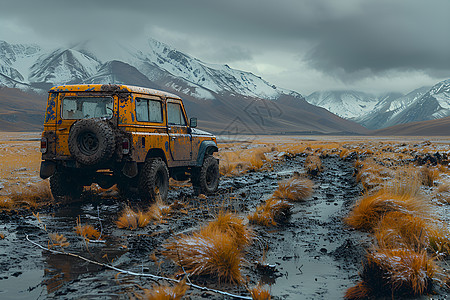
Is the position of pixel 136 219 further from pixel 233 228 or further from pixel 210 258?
pixel 210 258

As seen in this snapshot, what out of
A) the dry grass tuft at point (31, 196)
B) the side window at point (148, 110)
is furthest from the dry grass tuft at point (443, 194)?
the dry grass tuft at point (31, 196)

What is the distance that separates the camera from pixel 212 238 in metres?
5.04

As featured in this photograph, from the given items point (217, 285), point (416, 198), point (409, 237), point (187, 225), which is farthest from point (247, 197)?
point (217, 285)

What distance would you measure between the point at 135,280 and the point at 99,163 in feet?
13.4

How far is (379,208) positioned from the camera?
272 inches

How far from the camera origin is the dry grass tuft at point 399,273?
4191 mm

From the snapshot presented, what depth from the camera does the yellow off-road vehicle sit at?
323 inches

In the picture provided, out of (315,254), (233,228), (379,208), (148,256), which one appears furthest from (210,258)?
(379,208)

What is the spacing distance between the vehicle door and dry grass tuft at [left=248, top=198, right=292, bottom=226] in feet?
9.48

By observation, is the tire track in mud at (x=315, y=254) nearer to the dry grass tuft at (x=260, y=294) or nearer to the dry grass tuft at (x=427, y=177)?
the dry grass tuft at (x=260, y=294)

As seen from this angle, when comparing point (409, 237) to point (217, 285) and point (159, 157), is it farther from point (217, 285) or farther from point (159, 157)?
point (159, 157)

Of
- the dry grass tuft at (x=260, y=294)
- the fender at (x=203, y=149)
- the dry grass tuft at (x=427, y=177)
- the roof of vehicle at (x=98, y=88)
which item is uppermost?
the roof of vehicle at (x=98, y=88)

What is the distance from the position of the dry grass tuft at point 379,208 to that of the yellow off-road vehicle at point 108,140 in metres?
4.30

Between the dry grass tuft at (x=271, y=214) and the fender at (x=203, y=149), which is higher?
the fender at (x=203, y=149)
